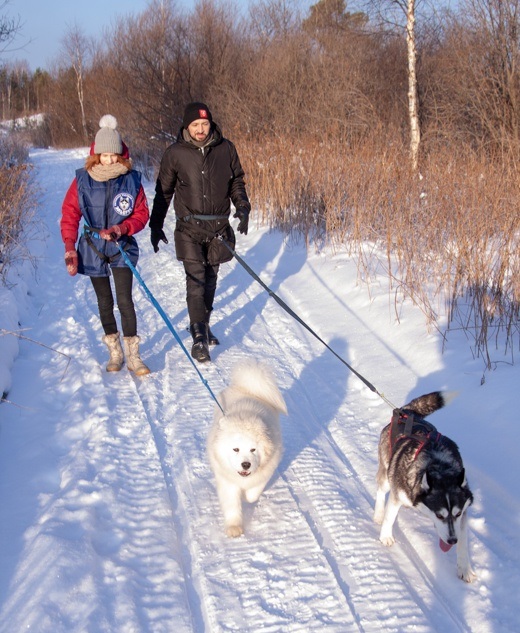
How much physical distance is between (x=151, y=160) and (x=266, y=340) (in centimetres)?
1493

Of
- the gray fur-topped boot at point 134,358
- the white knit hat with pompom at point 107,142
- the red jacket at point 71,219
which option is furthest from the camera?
the gray fur-topped boot at point 134,358

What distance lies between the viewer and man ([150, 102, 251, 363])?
16.4 feet

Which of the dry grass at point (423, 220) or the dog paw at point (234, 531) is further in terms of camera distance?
the dry grass at point (423, 220)

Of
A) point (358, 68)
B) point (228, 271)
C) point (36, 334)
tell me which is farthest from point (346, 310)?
point (358, 68)

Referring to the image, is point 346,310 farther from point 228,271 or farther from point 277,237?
point 277,237

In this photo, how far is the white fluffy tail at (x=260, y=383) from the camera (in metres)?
3.33

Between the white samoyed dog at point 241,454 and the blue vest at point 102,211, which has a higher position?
the blue vest at point 102,211

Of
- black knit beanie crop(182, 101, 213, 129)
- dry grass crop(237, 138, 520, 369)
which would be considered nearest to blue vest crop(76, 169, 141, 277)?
black knit beanie crop(182, 101, 213, 129)

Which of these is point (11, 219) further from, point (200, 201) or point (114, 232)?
point (114, 232)

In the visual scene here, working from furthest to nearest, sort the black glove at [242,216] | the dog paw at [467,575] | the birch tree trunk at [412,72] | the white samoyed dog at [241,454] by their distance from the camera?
the birch tree trunk at [412,72]
the black glove at [242,216]
the white samoyed dog at [241,454]
the dog paw at [467,575]

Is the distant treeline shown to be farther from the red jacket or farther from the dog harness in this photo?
the red jacket

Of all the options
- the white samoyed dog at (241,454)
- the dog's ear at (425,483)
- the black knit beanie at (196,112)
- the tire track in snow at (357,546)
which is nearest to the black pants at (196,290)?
the black knit beanie at (196,112)

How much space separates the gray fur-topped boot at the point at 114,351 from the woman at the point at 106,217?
129 millimetres

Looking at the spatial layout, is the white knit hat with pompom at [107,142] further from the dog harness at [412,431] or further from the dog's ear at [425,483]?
the dog's ear at [425,483]
